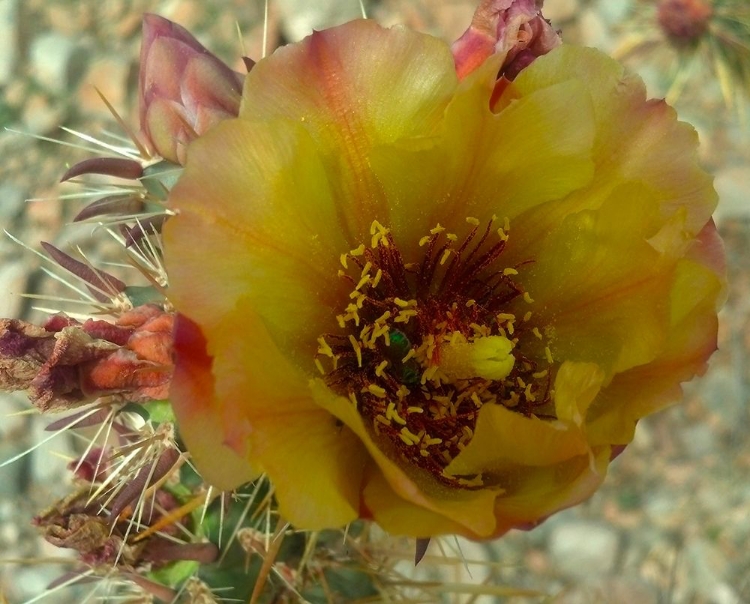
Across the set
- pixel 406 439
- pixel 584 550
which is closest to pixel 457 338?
pixel 406 439

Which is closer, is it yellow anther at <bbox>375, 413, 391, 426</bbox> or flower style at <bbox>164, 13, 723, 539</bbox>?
flower style at <bbox>164, 13, 723, 539</bbox>

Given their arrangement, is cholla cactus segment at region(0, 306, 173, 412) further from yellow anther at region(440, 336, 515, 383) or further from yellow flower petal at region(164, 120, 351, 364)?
yellow anther at region(440, 336, 515, 383)

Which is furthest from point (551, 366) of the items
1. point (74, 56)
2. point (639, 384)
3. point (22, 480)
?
point (74, 56)

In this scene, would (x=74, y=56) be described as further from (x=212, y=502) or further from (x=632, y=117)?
(x=632, y=117)

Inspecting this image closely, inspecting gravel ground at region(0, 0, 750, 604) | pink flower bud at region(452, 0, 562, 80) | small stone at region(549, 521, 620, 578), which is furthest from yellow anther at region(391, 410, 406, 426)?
small stone at region(549, 521, 620, 578)

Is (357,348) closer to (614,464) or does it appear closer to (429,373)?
(429,373)
